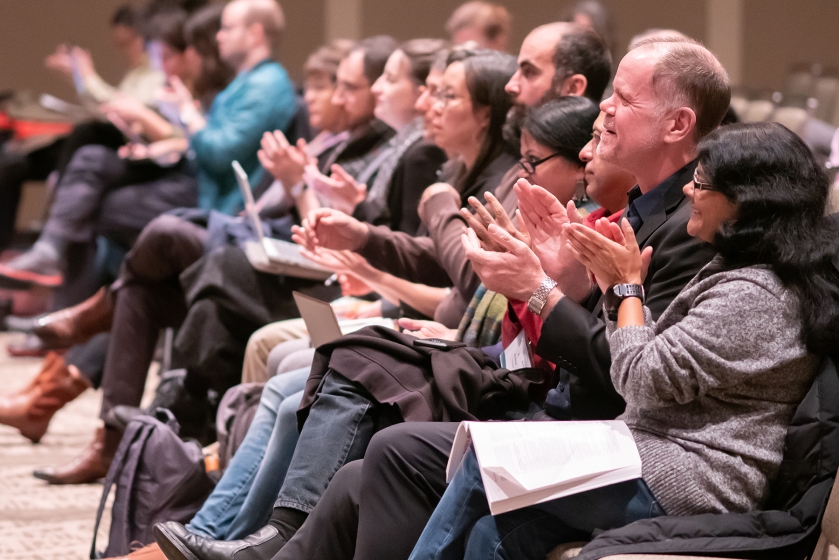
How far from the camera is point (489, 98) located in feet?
9.91

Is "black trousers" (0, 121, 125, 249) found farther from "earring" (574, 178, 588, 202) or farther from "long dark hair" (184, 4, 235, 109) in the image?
"earring" (574, 178, 588, 202)

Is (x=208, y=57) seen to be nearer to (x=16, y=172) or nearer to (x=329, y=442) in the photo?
(x=16, y=172)

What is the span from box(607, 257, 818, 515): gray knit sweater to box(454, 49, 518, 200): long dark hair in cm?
138

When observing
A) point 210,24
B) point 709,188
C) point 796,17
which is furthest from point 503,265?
point 796,17

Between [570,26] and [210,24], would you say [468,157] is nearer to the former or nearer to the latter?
[570,26]

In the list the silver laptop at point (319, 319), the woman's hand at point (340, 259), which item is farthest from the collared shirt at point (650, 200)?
the woman's hand at point (340, 259)

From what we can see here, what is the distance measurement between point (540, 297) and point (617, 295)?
0.66 feet

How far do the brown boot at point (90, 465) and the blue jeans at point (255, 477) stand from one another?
107cm

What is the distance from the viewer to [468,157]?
3.03 metres

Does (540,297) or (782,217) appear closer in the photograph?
(782,217)

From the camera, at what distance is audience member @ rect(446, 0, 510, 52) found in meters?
5.08

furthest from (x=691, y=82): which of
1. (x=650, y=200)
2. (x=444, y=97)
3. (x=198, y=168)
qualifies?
(x=198, y=168)

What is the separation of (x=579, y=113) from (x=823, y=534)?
118 cm

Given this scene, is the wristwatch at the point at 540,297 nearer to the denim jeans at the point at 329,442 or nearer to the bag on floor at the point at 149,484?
the denim jeans at the point at 329,442
